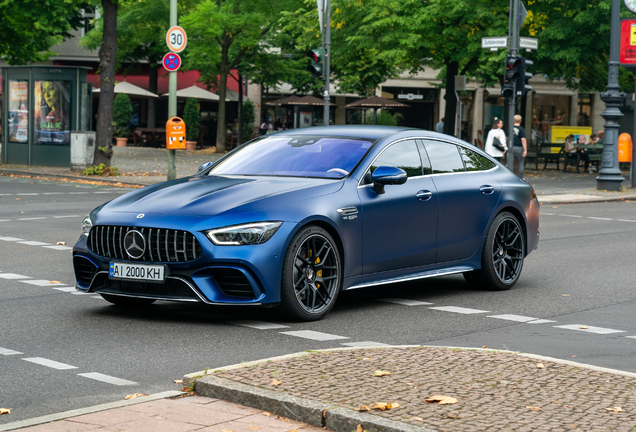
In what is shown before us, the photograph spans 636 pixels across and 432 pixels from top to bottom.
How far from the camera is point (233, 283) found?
7.17 meters

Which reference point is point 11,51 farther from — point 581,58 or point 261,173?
point 261,173

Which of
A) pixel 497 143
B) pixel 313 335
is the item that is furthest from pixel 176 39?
pixel 313 335

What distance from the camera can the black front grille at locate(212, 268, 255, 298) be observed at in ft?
23.4

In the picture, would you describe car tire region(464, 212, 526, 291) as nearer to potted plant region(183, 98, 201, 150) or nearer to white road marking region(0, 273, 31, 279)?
white road marking region(0, 273, 31, 279)

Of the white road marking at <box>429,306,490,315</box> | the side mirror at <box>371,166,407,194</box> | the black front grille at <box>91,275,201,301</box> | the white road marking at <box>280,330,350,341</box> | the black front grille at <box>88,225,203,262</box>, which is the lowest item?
the white road marking at <box>429,306,490,315</box>

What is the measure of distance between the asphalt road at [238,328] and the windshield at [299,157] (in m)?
1.16

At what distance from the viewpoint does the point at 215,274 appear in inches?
282

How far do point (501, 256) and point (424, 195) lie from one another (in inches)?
56.2

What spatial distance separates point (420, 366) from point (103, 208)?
3194 mm

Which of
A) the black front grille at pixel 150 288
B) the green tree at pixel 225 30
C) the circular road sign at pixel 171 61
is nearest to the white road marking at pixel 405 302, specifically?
the black front grille at pixel 150 288

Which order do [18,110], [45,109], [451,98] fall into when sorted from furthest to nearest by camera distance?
1. [451,98]
2. [18,110]
3. [45,109]

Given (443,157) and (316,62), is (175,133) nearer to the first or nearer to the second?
(316,62)

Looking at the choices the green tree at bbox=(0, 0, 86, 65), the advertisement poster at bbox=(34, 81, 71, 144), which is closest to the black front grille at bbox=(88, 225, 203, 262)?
the advertisement poster at bbox=(34, 81, 71, 144)

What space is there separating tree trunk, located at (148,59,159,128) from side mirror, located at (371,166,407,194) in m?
43.0
